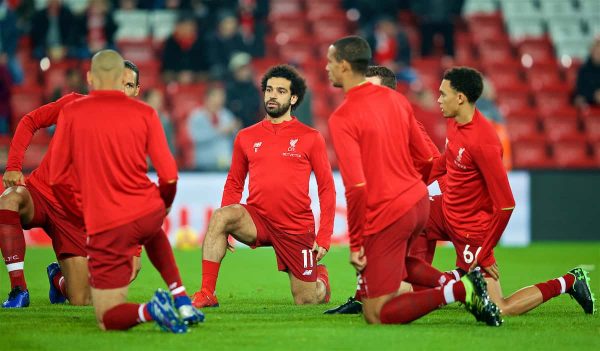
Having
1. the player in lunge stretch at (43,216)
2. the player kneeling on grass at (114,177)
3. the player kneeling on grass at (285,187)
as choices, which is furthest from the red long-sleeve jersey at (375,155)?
the player in lunge stretch at (43,216)

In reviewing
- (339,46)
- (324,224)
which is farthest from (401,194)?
(324,224)

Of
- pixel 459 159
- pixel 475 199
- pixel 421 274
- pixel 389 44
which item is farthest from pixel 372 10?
pixel 421 274

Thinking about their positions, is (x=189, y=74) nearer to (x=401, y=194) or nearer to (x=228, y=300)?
(x=228, y=300)

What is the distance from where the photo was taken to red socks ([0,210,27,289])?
8773 millimetres

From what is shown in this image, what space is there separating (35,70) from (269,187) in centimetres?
1128

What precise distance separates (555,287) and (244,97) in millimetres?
10108

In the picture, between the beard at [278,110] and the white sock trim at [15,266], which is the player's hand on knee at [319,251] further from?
the white sock trim at [15,266]

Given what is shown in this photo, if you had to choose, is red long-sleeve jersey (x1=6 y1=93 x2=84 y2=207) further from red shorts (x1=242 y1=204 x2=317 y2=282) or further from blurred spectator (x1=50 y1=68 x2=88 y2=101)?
blurred spectator (x1=50 y1=68 x2=88 y2=101)

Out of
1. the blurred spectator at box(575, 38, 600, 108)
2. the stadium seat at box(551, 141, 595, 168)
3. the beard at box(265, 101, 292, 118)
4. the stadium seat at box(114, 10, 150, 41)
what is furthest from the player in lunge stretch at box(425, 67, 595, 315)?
the stadium seat at box(114, 10, 150, 41)

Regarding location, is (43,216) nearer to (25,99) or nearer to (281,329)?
(281,329)

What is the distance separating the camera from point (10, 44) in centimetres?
1845

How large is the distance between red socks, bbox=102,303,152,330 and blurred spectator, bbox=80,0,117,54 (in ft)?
39.5

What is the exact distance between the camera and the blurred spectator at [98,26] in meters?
18.6

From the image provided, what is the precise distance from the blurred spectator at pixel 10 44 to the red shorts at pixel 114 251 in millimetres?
11822
